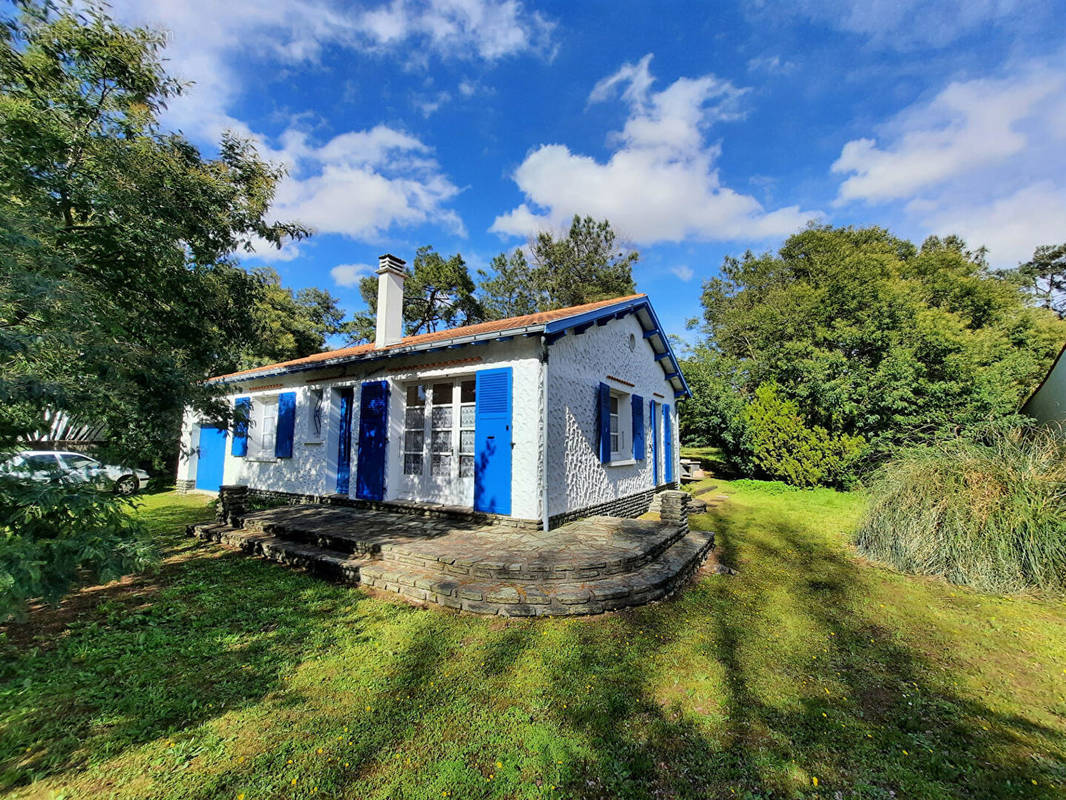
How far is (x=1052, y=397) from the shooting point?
345 inches

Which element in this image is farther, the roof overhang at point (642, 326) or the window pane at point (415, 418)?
the window pane at point (415, 418)

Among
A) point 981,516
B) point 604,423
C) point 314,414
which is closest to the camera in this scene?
point 981,516

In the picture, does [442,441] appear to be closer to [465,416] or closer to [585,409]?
[465,416]

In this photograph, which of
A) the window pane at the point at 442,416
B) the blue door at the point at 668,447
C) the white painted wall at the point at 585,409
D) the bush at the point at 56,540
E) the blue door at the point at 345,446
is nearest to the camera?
the bush at the point at 56,540

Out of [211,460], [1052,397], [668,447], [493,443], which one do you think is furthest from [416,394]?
[1052,397]

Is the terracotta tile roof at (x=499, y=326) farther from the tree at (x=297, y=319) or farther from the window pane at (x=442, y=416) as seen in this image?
the tree at (x=297, y=319)

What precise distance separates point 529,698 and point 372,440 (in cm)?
596

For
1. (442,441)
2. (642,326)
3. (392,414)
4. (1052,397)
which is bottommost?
(442,441)

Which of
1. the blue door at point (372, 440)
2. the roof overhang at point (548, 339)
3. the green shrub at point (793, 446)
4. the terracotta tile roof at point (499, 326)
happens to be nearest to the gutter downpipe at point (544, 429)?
the roof overhang at point (548, 339)

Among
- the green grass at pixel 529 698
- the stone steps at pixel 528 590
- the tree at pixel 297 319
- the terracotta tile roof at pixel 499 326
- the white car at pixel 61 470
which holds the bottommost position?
the green grass at pixel 529 698

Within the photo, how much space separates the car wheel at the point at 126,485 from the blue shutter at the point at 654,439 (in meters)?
9.61

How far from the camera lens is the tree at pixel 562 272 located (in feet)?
A: 77.4

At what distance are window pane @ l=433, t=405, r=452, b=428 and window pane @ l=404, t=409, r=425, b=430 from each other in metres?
0.35

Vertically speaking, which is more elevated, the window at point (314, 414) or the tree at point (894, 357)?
the tree at point (894, 357)
